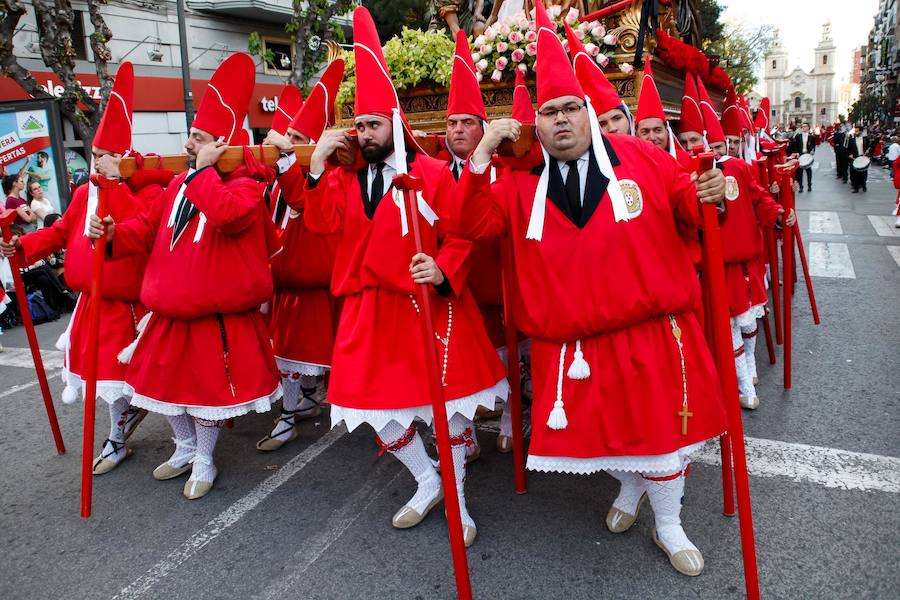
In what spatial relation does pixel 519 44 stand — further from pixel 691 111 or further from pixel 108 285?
pixel 108 285

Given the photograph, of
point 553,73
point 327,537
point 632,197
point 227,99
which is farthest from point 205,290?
point 632,197

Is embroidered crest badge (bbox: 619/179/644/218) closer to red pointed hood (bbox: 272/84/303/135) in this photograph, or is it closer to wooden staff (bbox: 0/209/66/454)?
red pointed hood (bbox: 272/84/303/135)

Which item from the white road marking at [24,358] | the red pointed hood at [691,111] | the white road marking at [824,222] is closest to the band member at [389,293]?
the red pointed hood at [691,111]

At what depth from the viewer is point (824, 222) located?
527 inches

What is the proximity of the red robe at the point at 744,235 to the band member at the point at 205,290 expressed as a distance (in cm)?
302

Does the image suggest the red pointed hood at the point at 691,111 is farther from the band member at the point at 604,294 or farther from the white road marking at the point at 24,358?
the white road marking at the point at 24,358

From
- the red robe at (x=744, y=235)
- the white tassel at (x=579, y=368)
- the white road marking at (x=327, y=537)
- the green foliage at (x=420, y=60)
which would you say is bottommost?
the white road marking at (x=327, y=537)

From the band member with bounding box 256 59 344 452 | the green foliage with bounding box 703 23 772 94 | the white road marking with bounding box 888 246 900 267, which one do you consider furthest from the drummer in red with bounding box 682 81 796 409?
the green foliage with bounding box 703 23 772 94

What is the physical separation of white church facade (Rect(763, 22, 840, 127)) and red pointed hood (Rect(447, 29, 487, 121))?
123 m

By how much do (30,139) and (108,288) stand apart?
24.9 feet

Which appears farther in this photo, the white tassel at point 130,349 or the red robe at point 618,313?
the white tassel at point 130,349

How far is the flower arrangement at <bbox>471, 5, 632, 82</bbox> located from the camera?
4824 millimetres

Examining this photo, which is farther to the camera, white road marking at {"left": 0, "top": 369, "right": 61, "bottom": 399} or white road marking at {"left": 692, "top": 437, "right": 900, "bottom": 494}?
white road marking at {"left": 0, "top": 369, "right": 61, "bottom": 399}

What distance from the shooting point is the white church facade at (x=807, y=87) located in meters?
113
